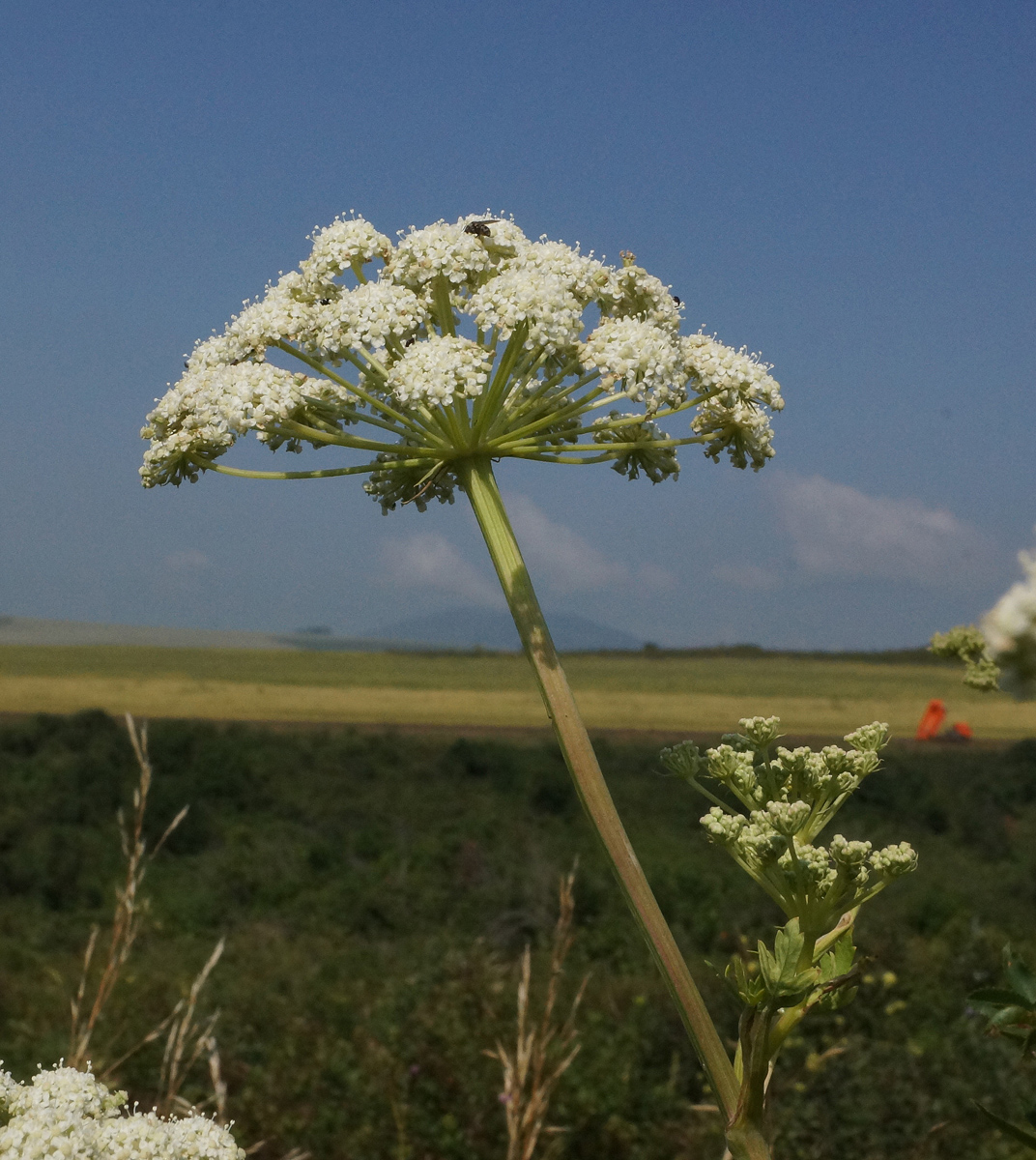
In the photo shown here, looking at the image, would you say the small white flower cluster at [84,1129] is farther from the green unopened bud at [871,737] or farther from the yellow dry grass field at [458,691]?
the yellow dry grass field at [458,691]

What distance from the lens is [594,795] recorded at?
187cm

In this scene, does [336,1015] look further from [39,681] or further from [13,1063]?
[39,681]

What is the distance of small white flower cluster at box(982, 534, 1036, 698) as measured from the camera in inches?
49.8

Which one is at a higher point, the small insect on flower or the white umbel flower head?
the small insect on flower

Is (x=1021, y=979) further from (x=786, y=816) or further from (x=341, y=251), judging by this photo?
(x=341, y=251)

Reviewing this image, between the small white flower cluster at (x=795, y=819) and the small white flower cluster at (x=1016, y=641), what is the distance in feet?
1.84

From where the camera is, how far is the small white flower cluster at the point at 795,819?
1.85 metres

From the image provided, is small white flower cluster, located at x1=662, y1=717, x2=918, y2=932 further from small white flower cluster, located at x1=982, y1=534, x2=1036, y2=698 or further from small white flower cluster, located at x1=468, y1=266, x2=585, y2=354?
small white flower cluster, located at x1=468, y1=266, x2=585, y2=354

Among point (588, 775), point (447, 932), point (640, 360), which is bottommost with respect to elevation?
point (447, 932)

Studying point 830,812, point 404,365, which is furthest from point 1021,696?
point 404,365

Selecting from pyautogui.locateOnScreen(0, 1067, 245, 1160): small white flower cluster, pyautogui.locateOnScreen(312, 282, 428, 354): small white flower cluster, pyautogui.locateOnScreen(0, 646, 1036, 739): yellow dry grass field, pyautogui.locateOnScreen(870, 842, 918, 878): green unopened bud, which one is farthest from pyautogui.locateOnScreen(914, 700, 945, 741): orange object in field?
pyautogui.locateOnScreen(0, 1067, 245, 1160): small white flower cluster

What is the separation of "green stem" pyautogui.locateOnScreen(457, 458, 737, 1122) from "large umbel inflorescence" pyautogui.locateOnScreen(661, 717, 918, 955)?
0.17 m

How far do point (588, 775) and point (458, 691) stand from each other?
73.0 meters

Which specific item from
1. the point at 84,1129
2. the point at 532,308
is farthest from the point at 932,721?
the point at 84,1129
